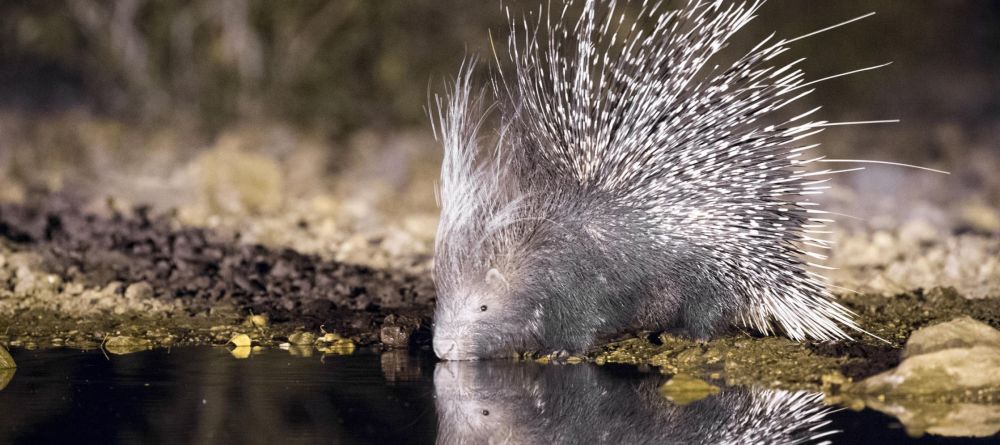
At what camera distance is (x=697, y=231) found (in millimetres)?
5223

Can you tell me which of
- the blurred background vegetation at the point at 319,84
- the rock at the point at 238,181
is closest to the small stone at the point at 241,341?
the rock at the point at 238,181

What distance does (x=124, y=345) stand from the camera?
17.0 ft

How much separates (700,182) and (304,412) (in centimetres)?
199

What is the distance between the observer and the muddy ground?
504 cm

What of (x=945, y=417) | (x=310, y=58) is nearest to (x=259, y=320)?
(x=945, y=417)

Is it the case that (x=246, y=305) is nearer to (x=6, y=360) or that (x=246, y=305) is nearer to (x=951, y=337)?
(x=6, y=360)

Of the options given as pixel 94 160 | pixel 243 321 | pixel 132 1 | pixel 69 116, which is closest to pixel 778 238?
pixel 243 321

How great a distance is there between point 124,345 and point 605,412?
223 centimetres

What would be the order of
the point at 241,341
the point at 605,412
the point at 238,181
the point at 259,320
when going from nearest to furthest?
the point at 605,412
the point at 241,341
the point at 259,320
the point at 238,181

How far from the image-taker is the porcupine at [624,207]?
513 cm

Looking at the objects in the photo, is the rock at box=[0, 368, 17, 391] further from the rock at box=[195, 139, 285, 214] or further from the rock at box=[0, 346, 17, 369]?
the rock at box=[195, 139, 285, 214]

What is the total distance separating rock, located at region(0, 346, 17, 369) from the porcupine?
1649 millimetres

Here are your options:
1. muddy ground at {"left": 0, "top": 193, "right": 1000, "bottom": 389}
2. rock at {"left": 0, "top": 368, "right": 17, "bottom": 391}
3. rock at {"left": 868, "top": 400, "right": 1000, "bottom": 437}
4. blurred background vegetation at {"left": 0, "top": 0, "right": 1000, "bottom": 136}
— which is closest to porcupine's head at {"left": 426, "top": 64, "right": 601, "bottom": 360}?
muddy ground at {"left": 0, "top": 193, "right": 1000, "bottom": 389}

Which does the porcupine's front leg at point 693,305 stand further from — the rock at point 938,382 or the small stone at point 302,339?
the small stone at point 302,339
